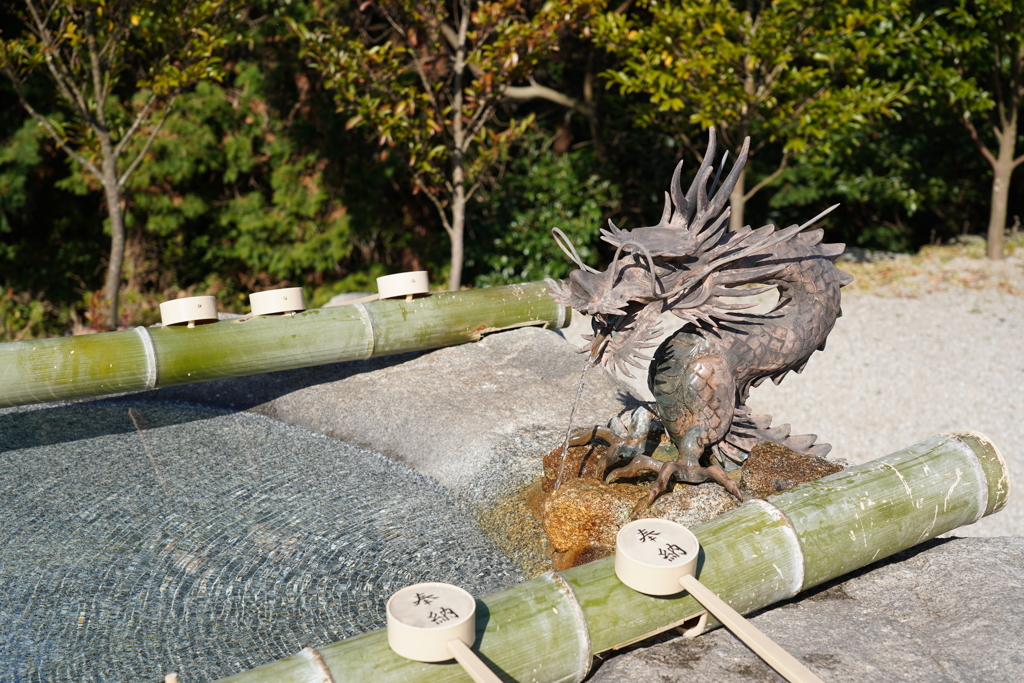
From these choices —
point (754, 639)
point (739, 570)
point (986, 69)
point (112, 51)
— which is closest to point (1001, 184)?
point (986, 69)

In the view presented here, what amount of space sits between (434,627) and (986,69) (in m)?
9.20

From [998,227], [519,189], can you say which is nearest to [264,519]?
[519,189]

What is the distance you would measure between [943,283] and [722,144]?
284 centimetres

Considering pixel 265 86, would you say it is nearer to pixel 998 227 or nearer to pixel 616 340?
pixel 616 340

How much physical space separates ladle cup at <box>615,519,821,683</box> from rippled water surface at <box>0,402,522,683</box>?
0.91m

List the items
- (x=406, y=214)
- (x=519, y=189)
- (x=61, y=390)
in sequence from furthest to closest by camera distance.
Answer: (x=406, y=214)
(x=519, y=189)
(x=61, y=390)

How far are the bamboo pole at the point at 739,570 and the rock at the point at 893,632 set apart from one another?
97mm

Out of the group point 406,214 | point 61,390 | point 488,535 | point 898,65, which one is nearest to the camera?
point 488,535

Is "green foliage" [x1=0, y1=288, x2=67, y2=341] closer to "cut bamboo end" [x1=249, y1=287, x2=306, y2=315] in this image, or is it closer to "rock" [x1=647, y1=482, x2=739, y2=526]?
"cut bamboo end" [x1=249, y1=287, x2=306, y2=315]

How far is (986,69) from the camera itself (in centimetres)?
849

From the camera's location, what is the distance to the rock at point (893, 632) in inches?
86.3

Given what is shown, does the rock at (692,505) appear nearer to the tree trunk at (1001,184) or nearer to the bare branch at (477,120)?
the bare branch at (477,120)

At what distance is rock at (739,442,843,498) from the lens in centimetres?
301

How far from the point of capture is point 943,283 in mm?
8453
